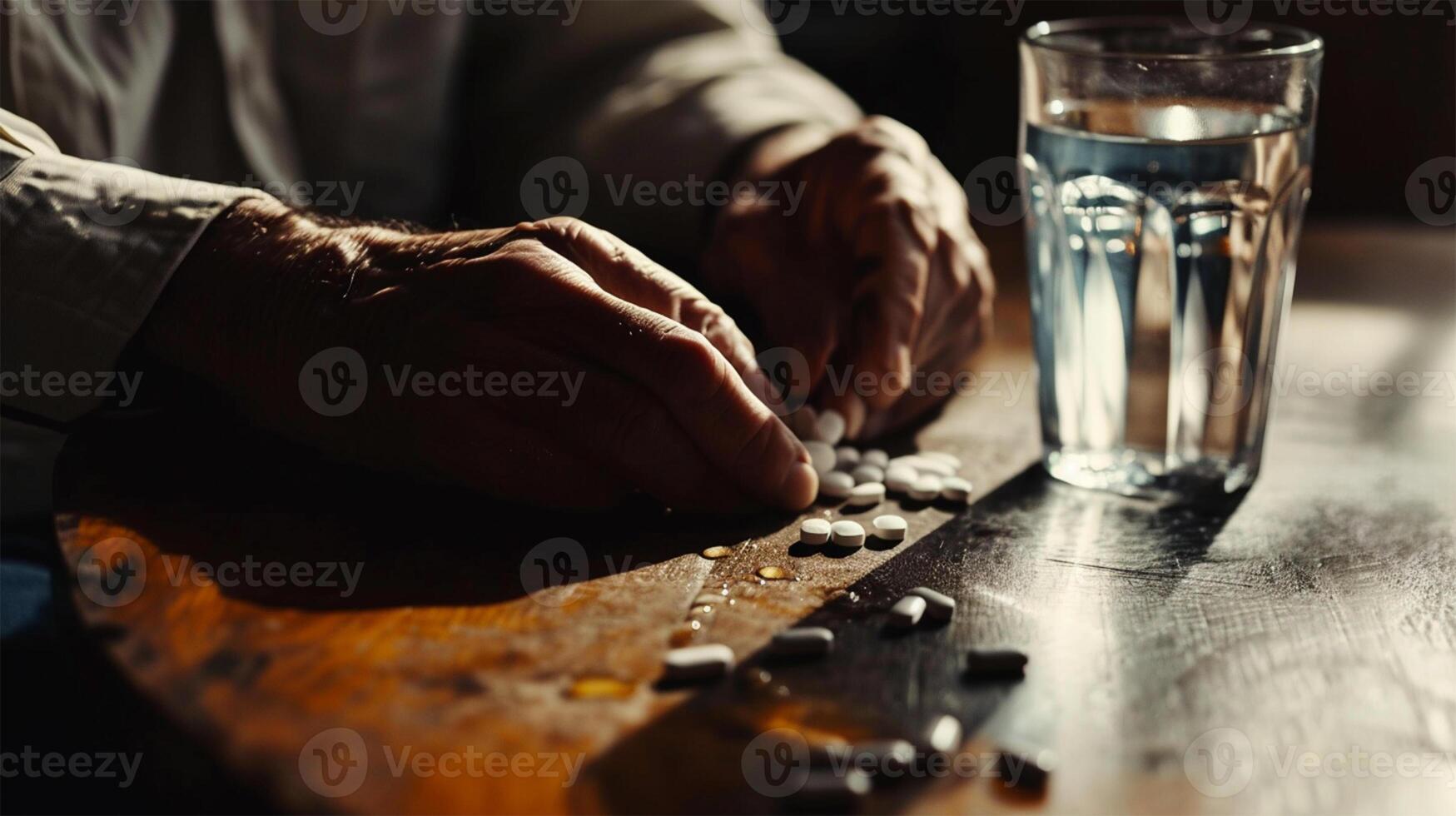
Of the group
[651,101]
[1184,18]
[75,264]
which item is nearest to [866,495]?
[75,264]

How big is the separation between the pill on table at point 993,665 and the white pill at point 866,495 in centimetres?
23

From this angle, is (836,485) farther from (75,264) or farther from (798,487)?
(75,264)

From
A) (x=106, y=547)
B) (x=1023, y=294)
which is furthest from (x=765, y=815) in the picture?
(x=1023, y=294)

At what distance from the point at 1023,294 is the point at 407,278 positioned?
696 mm

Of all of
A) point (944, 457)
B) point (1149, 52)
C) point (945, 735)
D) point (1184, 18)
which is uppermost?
point (1149, 52)

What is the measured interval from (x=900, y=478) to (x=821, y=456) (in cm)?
6

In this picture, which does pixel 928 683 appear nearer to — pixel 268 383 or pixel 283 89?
pixel 268 383

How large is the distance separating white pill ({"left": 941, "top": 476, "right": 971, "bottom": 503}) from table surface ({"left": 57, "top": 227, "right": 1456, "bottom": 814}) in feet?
0.06

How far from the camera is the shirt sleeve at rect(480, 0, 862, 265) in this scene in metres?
1.28

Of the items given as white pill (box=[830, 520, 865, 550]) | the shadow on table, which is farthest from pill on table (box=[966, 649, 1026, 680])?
white pill (box=[830, 520, 865, 550])

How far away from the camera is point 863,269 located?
97 centimetres

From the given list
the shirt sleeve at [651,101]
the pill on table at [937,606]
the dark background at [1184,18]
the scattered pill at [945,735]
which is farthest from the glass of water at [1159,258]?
the dark background at [1184,18]

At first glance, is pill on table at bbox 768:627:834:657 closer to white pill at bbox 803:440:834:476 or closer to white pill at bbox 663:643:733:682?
white pill at bbox 663:643:733:682

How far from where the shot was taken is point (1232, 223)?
780 mm
